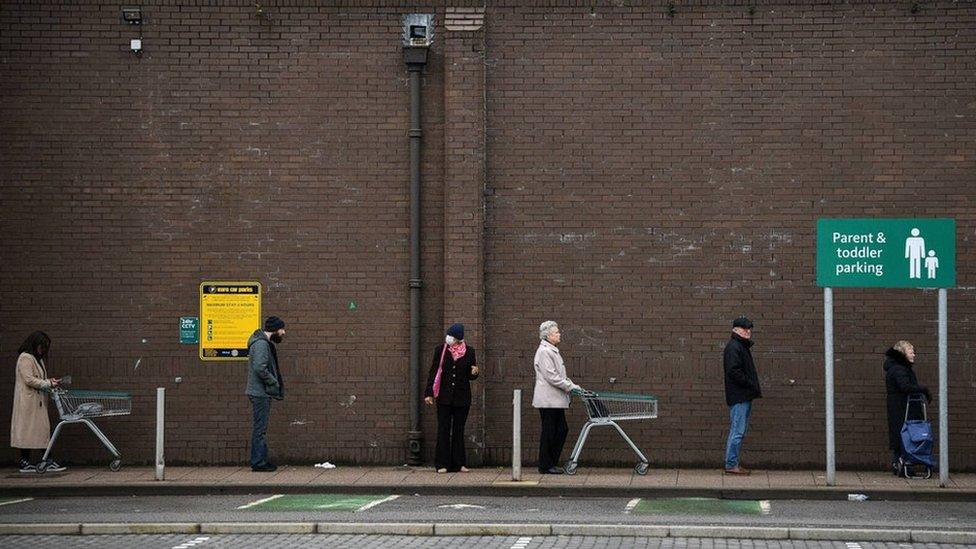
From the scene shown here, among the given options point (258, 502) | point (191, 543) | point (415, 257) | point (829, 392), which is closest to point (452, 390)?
point (415, 257)

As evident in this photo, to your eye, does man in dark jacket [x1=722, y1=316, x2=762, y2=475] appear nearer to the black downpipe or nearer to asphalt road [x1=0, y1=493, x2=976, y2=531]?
asphalt road [x1=0, y1=493, x2=976, y2=531]

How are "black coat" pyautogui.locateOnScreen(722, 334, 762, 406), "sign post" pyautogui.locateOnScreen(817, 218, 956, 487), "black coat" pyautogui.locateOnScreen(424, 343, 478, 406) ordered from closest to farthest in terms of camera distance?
"sign post" pyautogui.locateOnScreen(817, 218, 956, 487), "black coat" pyautogui.locateOnScreen(722, 334, 762, 406), "black coat" pyautogui.locateOnScreen(424, 343, 478, 406)

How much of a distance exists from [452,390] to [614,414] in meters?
1.93

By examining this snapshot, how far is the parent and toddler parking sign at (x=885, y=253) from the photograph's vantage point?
16812 millimetres

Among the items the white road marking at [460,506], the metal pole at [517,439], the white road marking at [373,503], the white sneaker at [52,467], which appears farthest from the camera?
the white sneaker at [52,467]

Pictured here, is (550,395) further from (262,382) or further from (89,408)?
(89,408)

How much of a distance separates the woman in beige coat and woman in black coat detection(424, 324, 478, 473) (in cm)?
443

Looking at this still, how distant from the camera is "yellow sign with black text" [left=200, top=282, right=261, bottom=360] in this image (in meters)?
18.9

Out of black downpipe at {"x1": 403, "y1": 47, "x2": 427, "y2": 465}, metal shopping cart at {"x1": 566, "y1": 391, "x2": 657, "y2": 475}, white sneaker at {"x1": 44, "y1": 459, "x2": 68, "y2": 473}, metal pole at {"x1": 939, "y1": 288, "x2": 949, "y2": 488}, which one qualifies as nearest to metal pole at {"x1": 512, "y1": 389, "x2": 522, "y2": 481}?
metal shopping cart at {"x1": 566, "y1": 391, "x2": 657, "y2": 475}

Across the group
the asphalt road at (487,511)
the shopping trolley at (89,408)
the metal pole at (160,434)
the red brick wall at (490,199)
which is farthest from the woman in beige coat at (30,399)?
the metal pole at (160,434)

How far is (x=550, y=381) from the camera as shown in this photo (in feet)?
58.2

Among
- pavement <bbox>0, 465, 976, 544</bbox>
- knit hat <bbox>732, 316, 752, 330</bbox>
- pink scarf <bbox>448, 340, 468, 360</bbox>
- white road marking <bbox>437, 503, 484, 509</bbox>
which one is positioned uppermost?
knit hat <bbox>732, 316, 752, 330</bbox>

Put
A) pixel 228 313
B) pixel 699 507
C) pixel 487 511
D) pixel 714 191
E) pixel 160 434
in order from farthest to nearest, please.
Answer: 1. pixel 228 313
2. pixel 714 191
3. pixel 160 434
4. pixel 699 507
5. pixel 487 511

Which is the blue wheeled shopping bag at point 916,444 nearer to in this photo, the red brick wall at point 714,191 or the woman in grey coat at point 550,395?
the red brick wall at point 714,191
